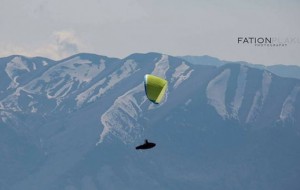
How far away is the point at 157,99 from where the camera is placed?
13562cm

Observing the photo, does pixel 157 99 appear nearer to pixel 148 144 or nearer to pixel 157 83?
pixel 157 83

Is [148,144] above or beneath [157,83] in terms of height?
beneath

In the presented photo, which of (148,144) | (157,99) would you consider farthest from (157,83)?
(148,144)

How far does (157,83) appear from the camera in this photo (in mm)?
138375

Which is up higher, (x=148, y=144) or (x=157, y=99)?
(x=157, y=99)

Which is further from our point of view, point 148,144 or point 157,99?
point 157,99

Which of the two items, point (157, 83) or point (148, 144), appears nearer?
point (148, 144)

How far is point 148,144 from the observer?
385 feet

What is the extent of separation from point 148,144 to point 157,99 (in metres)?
19.3

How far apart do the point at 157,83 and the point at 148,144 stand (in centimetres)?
2284

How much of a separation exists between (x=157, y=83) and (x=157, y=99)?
3.84m
